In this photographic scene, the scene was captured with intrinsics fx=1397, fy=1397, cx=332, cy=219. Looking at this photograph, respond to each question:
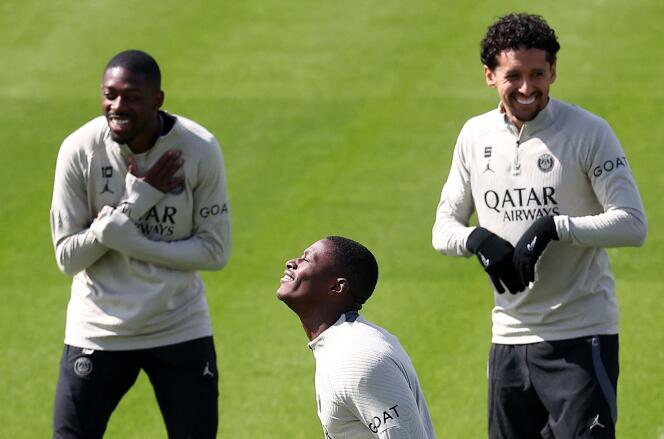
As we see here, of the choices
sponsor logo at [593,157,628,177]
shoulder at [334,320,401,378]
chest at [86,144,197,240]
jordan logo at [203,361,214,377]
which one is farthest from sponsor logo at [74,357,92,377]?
sponsor logo at [593,157,628,177]

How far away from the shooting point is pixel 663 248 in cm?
1097

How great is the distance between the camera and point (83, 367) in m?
Result: 6.63

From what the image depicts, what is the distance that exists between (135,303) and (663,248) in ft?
18.4

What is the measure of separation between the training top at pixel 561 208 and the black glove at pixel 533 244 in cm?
4

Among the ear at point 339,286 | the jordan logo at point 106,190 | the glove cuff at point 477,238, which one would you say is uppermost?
the jordan logo at point 106,190

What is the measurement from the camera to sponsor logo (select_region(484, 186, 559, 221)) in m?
6.24

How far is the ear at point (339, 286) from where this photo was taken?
16.9 ft

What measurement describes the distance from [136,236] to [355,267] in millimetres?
1705

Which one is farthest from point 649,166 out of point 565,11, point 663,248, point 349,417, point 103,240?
point 349,417

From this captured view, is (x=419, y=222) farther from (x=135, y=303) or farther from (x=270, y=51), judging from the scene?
(x=135, y=303)

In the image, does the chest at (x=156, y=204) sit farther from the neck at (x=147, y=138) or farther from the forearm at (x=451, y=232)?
the forearm at (x=451, y=232)

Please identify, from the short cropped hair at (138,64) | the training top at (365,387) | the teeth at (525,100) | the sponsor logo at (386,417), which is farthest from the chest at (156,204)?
the sponsor logo at (386,417)

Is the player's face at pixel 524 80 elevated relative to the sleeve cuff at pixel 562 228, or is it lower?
elevated

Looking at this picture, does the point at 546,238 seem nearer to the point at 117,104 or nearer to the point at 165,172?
the point at 165,172
